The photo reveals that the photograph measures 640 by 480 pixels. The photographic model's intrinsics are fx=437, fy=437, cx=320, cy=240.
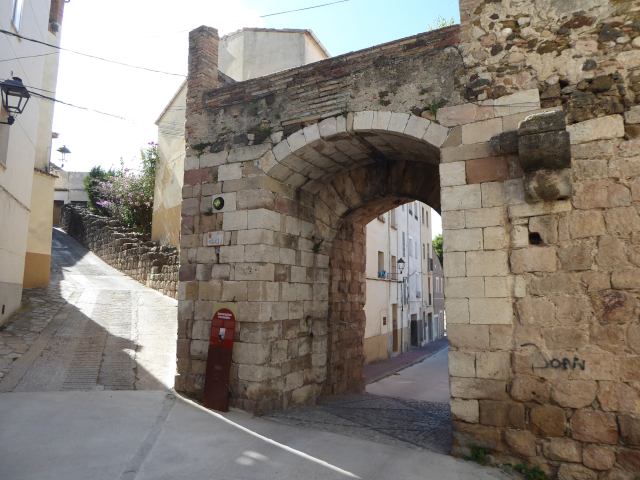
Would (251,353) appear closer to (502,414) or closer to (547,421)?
(502,414)

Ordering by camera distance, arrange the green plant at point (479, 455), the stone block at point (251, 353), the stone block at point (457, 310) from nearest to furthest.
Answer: the green plant at point (479, 455) < the stone block at point (457, 310) < the stone block at point (251, 353)

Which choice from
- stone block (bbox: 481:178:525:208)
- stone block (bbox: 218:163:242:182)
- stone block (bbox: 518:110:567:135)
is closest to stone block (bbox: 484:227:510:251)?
stone block (bbox: 481:178:525:208)

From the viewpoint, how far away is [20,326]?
731 cm

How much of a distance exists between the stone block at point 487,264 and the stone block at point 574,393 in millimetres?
1057

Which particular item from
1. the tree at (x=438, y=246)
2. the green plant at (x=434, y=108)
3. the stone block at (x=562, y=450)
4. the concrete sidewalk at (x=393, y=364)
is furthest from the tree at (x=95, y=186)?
the tree at (x=438, y=246)

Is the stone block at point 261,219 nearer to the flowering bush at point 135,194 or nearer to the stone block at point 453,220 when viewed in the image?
the stone block at point 453,220

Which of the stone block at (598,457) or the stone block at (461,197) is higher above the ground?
the stone block at (461,197)

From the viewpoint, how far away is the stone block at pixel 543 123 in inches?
147

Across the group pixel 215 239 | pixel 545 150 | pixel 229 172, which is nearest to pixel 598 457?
pixel 545 150

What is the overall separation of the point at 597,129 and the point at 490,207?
3.66ft

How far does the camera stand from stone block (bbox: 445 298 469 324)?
164 inches

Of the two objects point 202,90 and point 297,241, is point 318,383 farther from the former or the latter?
point 202,90

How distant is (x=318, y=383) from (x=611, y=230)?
4.30 meters

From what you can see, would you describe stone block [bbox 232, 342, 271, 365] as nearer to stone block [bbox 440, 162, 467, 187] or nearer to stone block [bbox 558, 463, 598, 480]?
stone block [bbox 440, 162, 467, 187]
